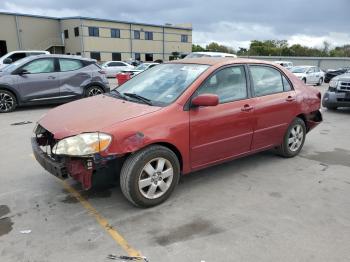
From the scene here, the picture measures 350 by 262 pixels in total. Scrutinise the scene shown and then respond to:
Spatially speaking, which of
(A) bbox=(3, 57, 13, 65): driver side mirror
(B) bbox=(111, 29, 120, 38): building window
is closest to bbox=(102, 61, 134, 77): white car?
(A) bbox=(3, 57, 13, 65): driver side mirror

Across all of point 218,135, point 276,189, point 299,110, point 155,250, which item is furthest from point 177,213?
point 299,110

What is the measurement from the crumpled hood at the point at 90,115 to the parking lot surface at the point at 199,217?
908 mm

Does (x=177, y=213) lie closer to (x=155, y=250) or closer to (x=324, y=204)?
(x=155, y=250)

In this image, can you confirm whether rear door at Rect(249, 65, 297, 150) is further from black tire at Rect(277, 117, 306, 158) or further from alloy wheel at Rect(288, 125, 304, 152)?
alloy wheel at Rect(288, 125, 304, 152)

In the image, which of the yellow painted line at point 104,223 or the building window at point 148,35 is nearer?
the yellow painted line at point 104,223

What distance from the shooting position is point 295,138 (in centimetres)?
567

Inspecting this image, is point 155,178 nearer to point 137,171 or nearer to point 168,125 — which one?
point 137,171

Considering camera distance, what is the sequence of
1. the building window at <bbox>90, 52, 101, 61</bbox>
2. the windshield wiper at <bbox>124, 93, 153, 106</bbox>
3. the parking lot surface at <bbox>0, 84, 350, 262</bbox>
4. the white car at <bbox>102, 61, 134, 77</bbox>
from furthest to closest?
the building window at <bbox>90, 52, 101, 61</bbox> → the white car at <bbox>102, 61, 134, 77</bbox> → the windshield wiper at <bbox>124, 93, 153, 106</bbox> → the parking lot surface at <bbox>0, 84, 350, 262</bbox>

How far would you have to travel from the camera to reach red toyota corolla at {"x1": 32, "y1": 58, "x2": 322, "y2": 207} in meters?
3.52

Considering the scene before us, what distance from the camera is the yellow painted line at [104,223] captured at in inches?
121

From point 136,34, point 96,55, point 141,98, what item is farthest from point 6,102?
point 136,34

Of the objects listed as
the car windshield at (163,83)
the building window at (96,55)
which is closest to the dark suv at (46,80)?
the car windshield at (163,83)

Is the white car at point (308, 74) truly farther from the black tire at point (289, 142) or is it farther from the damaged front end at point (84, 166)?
the damaged front end at point (84, 166)

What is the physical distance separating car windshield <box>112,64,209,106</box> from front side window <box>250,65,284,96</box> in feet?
2.88
